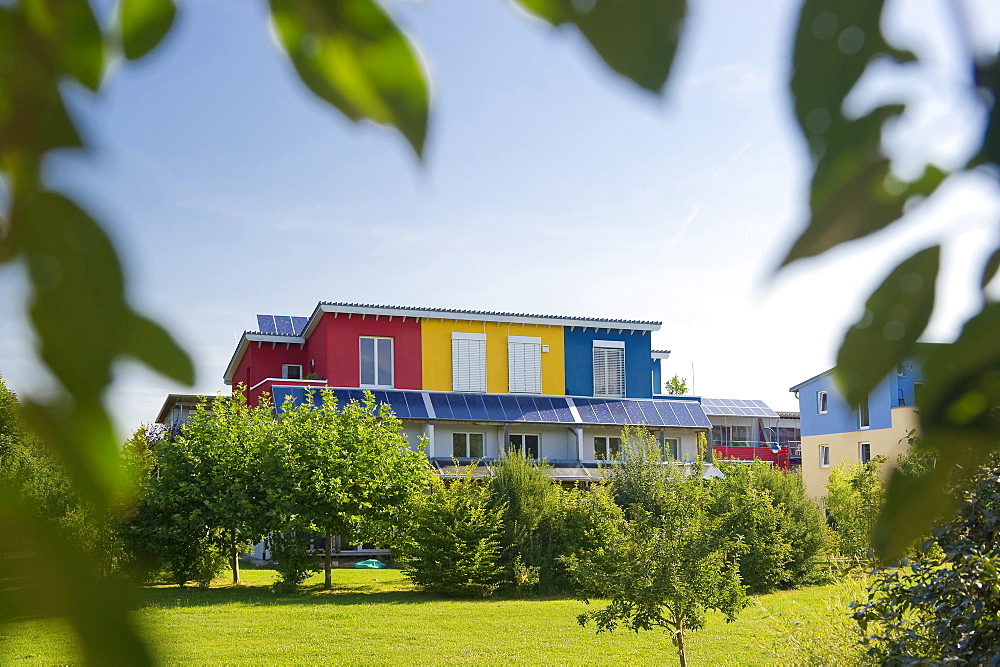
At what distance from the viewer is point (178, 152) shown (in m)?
0.39

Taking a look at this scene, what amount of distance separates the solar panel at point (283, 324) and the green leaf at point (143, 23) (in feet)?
83.2

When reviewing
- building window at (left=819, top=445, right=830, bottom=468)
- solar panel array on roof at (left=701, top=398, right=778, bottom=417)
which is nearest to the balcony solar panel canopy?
building window at (left=819, top=445, right=830, bottom=468)

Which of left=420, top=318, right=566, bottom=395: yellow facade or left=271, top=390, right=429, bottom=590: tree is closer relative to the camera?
left=271, top=390, right=429, bottom=590: tree

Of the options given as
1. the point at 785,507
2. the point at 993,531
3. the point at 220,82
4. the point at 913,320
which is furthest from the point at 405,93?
the point at 785,507

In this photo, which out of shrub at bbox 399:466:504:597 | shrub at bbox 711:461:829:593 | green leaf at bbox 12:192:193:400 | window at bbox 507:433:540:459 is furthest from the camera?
window at bbox 507:433:540:459

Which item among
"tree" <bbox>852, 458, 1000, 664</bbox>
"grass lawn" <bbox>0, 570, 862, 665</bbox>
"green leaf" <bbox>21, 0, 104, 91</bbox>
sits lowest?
"grass lawn" <bbox>0, 570, 862, 665</bbox>

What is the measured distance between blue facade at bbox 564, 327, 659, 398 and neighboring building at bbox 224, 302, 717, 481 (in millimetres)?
29

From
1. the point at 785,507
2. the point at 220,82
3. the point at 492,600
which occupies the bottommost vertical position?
the point at 492,600

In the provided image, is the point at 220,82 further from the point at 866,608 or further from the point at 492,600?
the point at 492,600

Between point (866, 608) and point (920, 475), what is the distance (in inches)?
188

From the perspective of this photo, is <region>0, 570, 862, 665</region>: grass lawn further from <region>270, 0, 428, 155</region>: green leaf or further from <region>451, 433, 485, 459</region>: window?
<region>451, 433, 485, 459</region>: window

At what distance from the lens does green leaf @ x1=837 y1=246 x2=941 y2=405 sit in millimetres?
375

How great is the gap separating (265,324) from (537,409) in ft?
28.8

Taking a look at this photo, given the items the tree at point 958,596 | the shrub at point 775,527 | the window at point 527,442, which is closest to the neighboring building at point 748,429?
the window at point 527,442
